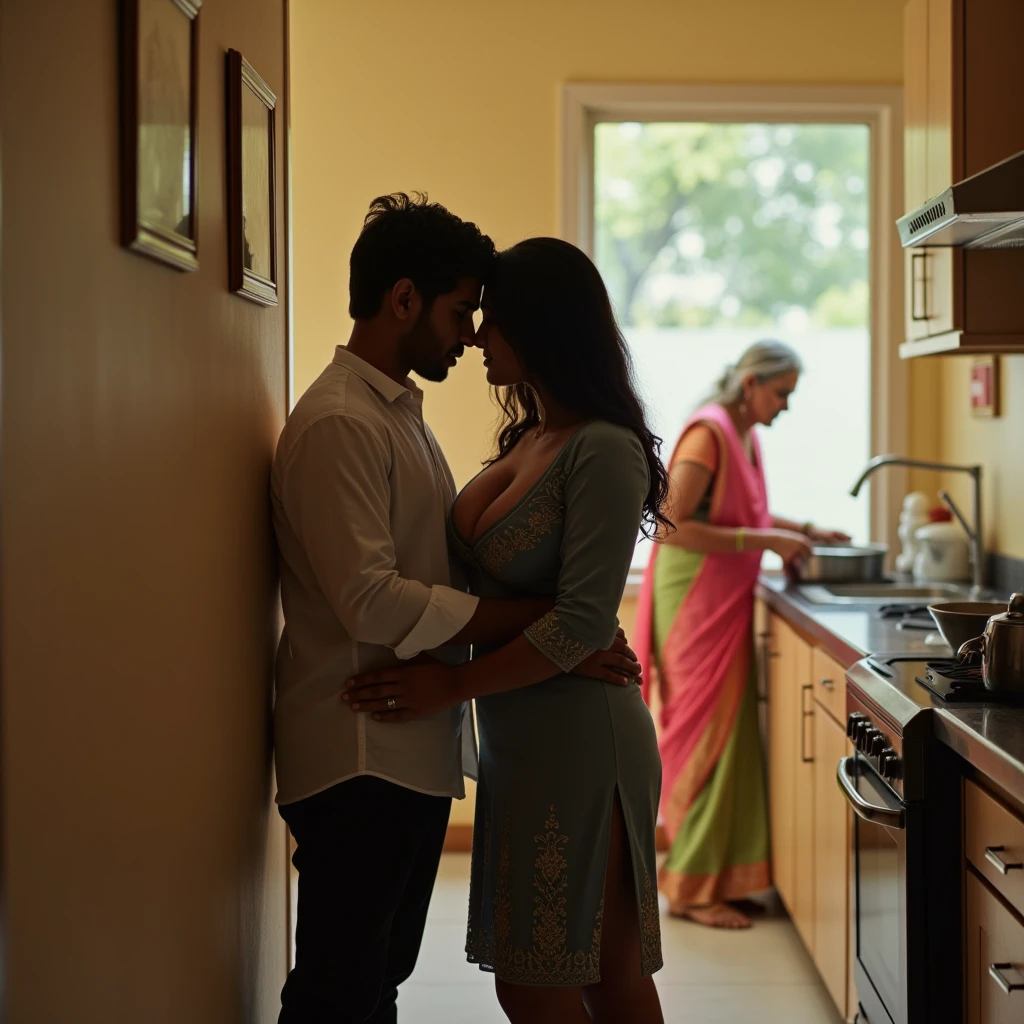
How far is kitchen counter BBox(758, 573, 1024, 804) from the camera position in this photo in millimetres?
1473

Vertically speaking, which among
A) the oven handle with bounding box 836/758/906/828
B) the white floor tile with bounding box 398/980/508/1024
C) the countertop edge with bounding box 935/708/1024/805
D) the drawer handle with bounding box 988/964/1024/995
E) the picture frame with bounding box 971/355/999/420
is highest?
the picture frame with bounding box 971/355/999/420

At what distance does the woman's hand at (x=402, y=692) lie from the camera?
1.66m

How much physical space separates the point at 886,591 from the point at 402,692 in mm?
2049

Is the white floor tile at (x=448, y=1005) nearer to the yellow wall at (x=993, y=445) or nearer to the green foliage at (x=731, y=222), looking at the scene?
the yellow wall at (x=993, y=445)

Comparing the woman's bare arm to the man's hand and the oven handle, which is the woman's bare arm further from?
the man's hand

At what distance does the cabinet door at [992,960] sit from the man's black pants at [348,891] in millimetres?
790

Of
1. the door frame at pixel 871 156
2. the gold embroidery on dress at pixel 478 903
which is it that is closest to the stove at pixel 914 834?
the gold embroidery on dress at pixel 478 903

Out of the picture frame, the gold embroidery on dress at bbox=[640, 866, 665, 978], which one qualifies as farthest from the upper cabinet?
the gold embroidery on dress at bbox=[640, 866, 665, 978]

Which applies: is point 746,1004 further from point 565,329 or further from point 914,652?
point 565,329

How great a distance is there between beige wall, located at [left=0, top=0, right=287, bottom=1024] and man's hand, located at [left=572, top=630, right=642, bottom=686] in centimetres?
50

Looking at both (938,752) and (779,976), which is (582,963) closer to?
(938,752)

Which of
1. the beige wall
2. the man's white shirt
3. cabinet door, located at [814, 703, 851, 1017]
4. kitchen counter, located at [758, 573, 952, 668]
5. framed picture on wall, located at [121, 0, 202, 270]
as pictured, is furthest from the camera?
cabinet door, located at [814, 703, 851, 1017]

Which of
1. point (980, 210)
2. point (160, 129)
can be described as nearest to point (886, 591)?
point (980, 210)

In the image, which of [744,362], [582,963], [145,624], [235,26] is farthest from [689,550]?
[145,624]
